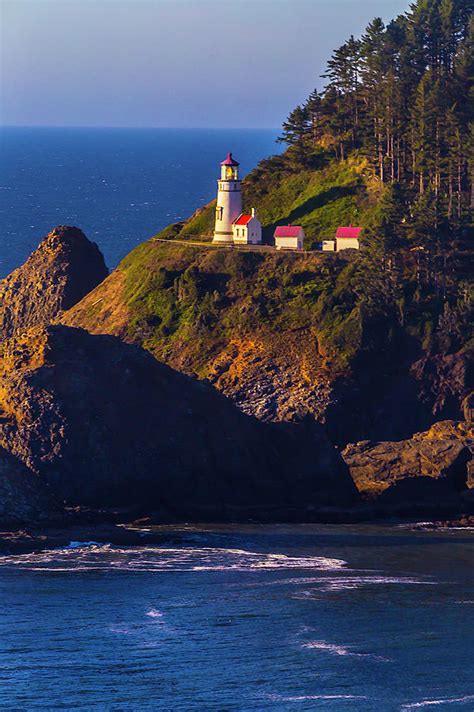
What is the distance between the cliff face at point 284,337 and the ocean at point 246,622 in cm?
1742

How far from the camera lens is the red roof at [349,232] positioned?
134m

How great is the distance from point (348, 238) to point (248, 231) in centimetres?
934

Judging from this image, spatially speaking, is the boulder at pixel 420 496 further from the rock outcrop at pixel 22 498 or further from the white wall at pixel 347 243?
the white wall at pixel 347 243

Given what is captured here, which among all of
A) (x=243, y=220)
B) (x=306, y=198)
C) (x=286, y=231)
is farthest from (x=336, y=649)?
(x=306, y=198)

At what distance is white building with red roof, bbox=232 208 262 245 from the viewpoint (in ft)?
456

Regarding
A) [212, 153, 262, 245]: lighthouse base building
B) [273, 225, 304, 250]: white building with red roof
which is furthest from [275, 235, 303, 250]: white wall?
[212, 153, 262, 245]: lighthouse base building

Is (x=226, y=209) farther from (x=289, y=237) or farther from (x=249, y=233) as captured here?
(x=289, y=237)

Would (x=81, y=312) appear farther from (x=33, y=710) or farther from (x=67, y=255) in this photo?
(x=33, y=710)

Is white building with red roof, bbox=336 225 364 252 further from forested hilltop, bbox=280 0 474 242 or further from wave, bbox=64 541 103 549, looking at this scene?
wave, bbox=64 541 103 549

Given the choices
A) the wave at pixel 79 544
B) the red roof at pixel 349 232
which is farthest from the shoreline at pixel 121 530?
the red roof at pixel 349 232

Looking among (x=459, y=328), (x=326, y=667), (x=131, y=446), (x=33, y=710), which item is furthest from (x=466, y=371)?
(x=33, y=710)

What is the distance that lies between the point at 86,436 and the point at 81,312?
36906mm

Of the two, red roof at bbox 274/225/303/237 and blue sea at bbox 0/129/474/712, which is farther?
red roof at bbox 274/225/303/237

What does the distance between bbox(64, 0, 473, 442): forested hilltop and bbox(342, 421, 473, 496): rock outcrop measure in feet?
25.3
